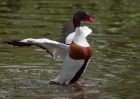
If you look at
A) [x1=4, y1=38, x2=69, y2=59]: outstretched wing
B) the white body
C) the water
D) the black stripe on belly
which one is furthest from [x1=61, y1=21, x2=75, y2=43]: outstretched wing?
the black stripe on belly

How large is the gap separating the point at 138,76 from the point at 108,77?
1.79 feet

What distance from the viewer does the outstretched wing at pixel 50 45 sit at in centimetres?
1050

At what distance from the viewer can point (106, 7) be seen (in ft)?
66.9

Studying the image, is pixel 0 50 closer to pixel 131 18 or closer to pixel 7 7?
pixel 131 18

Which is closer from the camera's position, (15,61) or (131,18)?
(15,61)

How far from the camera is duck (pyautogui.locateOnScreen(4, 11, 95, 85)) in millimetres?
10812

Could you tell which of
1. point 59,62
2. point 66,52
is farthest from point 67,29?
point 66,52

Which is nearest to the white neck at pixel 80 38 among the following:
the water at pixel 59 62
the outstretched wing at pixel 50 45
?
the outstretched wing at pixel 50 45

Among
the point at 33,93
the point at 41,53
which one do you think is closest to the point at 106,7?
the point at 41,53

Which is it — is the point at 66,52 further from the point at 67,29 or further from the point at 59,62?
the point at 59,62

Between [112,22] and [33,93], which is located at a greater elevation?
[33,93]

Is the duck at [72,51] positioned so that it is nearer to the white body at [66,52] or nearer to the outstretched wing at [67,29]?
the white body at [66,52]

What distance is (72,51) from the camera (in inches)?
428

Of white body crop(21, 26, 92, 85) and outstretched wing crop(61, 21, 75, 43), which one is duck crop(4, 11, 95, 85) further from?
outstretched wing crop(61, 21, 75, 43)
